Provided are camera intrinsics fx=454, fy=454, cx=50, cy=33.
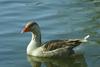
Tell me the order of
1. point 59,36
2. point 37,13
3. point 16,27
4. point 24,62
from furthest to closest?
point 37,13, point 16,27, point 59,36, point 24,62

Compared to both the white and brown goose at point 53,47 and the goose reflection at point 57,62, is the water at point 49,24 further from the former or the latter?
the white and brown goose at point 53,47

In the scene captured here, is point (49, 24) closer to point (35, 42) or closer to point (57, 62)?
point (35, 42)

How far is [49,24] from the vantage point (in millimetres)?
14727

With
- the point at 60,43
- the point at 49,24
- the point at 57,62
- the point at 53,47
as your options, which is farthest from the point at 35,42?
the point at 49,24

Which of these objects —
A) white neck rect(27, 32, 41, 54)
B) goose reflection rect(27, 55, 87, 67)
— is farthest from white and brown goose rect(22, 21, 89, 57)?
goose reflection rect(27, 55, 87, 67)

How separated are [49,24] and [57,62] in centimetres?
269

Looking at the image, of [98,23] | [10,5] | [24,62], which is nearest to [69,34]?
[98,23]

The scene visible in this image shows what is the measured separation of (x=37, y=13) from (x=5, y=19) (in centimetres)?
120

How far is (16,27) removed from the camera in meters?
14.5

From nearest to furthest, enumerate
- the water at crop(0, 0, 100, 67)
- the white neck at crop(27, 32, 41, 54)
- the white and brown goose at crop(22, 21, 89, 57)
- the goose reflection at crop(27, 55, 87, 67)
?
the goose reflection at crop(27, 55, 87, 67), the water at crop(0, 0, 100, 67), the white and brown goose at crop(22, 21, 89, 57), the white neck at crop(27, 32, 41, 54)

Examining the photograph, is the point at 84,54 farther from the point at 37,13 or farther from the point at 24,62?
the point at 37,13

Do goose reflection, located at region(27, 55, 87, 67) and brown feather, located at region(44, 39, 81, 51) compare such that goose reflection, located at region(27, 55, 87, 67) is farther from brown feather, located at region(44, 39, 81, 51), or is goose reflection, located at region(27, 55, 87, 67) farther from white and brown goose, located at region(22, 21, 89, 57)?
brown feather, located at region(44, 39, 81, 51)

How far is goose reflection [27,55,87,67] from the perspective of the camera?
12070 millimetres

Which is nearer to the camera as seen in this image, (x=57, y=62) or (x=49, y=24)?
(x=57, y=62)
